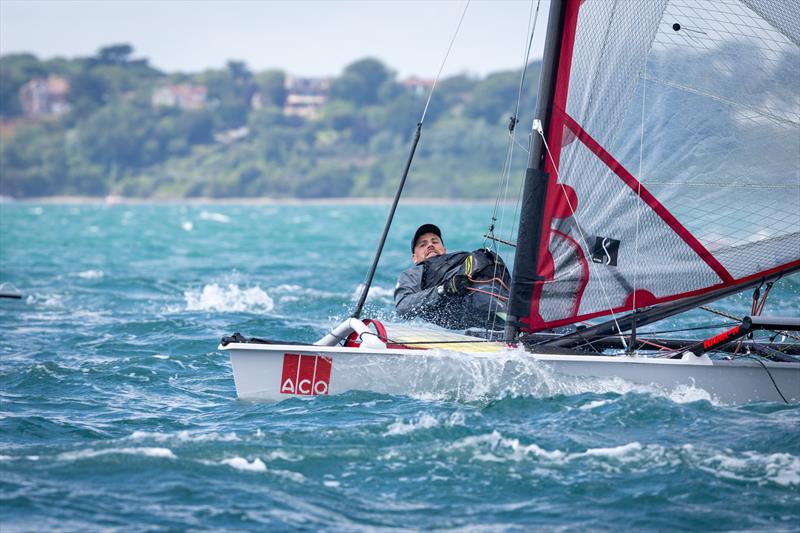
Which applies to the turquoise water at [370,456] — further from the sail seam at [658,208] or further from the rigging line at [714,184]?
the rigging line at [714,184]

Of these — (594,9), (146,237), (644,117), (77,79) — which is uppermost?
(77,79)

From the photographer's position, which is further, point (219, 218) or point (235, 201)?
point (235, 201)

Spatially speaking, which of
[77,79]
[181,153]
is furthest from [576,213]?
[77,79]

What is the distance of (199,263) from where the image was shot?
20.7 meters

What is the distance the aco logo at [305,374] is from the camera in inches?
275

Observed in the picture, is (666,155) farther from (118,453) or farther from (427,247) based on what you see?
(118,453)

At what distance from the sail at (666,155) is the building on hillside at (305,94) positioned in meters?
125

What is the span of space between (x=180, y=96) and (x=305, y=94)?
56.9ft

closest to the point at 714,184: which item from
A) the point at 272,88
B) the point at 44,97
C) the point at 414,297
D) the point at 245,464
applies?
the point at 414,297

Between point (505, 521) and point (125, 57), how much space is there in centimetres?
14140

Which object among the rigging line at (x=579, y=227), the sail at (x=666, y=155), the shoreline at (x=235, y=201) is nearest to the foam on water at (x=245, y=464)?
the sail at (x=666, y=155)

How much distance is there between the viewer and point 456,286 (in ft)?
26.3

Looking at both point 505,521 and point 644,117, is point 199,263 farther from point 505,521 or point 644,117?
point 505,521

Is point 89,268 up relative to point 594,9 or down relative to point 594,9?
down
